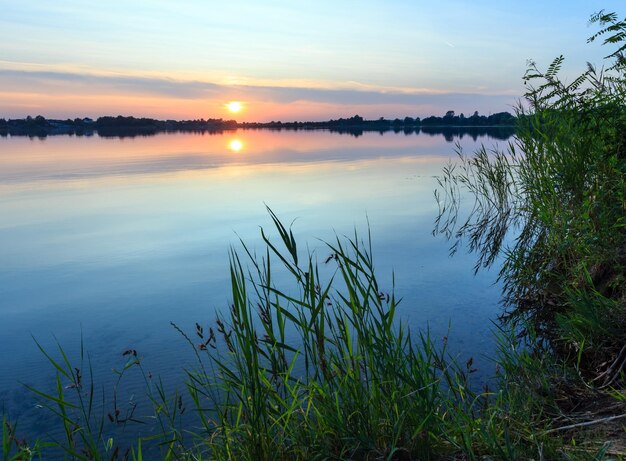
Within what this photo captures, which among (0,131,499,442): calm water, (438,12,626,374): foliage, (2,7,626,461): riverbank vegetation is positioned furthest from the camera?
(0,131,499,442): calm water

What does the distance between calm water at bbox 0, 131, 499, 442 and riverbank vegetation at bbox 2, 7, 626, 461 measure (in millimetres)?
404

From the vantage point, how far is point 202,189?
18.1 meters

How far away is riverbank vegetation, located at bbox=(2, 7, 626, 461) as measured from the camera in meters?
2.48

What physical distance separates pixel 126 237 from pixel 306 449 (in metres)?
9.26

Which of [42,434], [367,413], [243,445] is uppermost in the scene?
[367,413]

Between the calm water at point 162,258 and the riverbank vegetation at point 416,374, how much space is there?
40 cm

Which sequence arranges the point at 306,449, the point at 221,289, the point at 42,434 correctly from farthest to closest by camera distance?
1. the point at 221,289
2. the point at 42,434
3. the point at 306,449

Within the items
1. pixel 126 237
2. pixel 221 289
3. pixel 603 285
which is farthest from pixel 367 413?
pixel 126 237

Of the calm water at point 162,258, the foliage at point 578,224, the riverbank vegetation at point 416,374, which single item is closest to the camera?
the riverbank vegetation at point 416,374

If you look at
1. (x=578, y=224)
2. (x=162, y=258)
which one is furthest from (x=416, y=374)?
(x=162, y=258)

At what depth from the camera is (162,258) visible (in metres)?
8.98

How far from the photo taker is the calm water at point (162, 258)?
5.35 meters

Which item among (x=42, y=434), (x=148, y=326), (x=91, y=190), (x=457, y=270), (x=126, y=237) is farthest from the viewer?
(x=91, y=190)

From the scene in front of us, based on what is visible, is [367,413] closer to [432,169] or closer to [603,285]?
[603,285]
